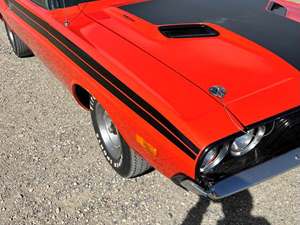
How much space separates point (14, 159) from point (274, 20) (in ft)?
8.67

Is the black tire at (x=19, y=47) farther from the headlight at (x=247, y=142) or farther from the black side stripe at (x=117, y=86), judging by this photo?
the headlight at (x=247, y=142)

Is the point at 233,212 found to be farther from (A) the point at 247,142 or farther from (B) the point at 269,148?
(A) the point at 247,142

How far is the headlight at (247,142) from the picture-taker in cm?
244

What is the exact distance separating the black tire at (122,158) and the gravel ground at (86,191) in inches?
4.6

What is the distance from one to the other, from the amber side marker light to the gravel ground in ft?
2.44

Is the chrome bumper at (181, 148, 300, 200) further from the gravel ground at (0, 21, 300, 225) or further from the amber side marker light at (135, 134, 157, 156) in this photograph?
the gravel ground at (0, 21, 300, 225)

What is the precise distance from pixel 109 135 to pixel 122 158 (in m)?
0.36

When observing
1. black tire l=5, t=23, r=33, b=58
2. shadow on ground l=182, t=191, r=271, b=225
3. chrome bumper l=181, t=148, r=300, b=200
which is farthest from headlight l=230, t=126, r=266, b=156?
black tire l=5, t=23, r=33, b=58

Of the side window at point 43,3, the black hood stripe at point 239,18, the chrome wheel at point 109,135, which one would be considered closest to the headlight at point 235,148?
the black hood stripe at point 239,18

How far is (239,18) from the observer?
3.25 meters

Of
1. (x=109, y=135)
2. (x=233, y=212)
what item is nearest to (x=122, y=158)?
(x=109, y=135)

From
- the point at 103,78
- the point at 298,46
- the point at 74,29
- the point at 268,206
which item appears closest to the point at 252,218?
the point at 268,206

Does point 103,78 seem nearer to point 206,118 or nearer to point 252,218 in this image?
point 206,118

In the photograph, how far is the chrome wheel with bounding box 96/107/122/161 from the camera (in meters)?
3.41
